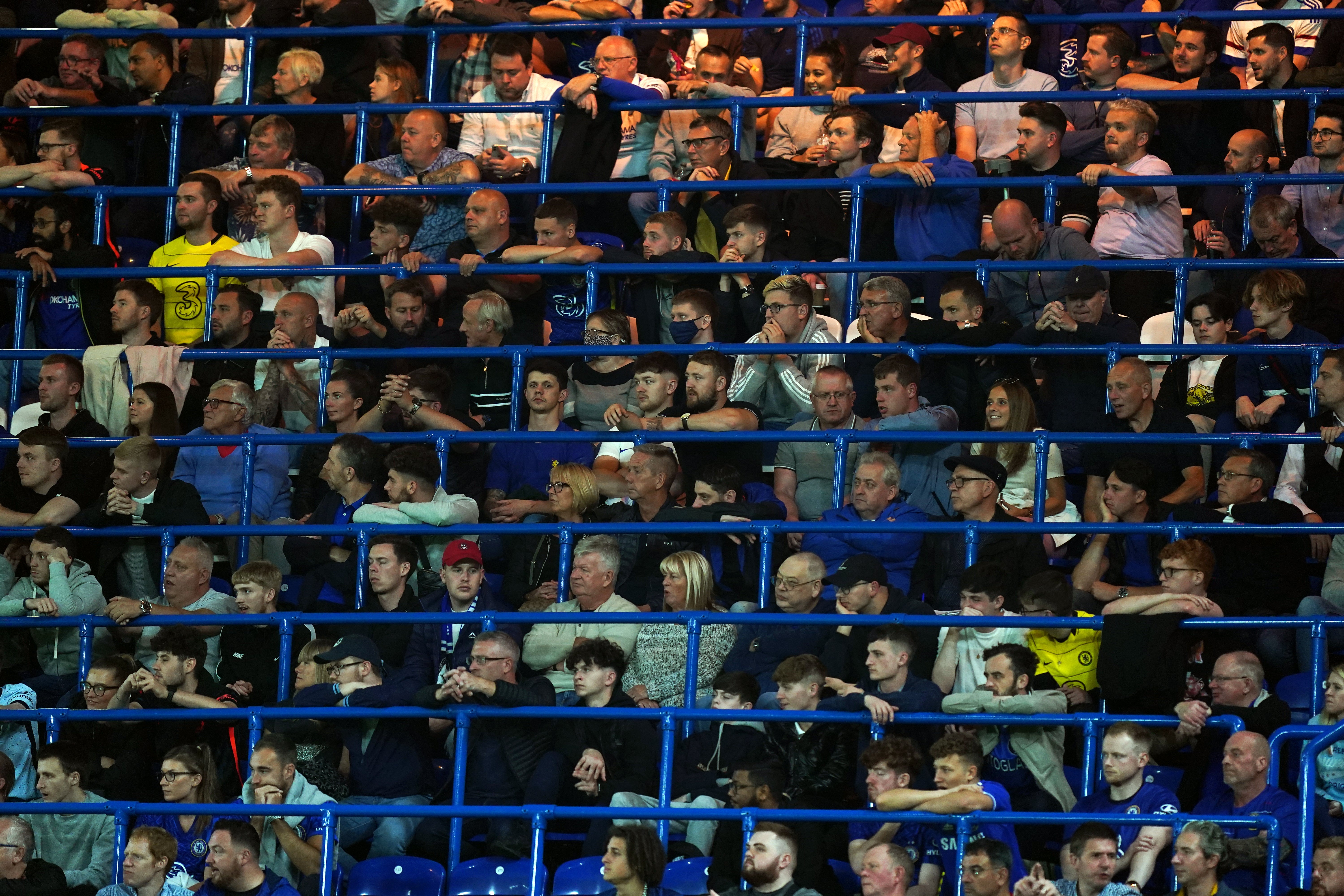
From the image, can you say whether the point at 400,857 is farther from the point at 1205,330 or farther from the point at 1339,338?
the point at 1339,338

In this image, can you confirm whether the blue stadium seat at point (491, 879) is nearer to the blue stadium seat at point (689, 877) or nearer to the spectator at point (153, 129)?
the blue stadium seat at point (689, 877)

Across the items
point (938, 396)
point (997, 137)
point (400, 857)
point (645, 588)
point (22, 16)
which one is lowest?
point (400, 857)

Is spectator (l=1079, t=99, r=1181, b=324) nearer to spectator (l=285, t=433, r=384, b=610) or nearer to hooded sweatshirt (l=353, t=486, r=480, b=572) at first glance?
hooded sweatshirt (l=353, t=486, r=480, b=572)

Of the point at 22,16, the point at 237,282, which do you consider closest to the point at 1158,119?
the point at 237,282

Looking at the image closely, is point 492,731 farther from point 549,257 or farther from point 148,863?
point 549,257

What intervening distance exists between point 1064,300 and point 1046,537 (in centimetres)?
106

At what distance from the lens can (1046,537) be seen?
7.95m

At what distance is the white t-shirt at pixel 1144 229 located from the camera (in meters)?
8.93

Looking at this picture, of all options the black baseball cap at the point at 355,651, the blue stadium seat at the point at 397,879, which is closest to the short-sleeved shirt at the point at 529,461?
the black baseball cap at the point at 355,651

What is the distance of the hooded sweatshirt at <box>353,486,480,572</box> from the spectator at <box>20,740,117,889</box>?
146 cm

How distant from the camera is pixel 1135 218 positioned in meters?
8.95

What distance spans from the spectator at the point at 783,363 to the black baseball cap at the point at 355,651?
197 centimetres

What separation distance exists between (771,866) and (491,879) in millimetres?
981

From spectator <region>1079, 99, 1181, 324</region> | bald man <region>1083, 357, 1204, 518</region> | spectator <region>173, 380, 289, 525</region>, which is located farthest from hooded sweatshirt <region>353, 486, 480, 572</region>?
spectator <region>1079, 99, 1181, 324</region>
